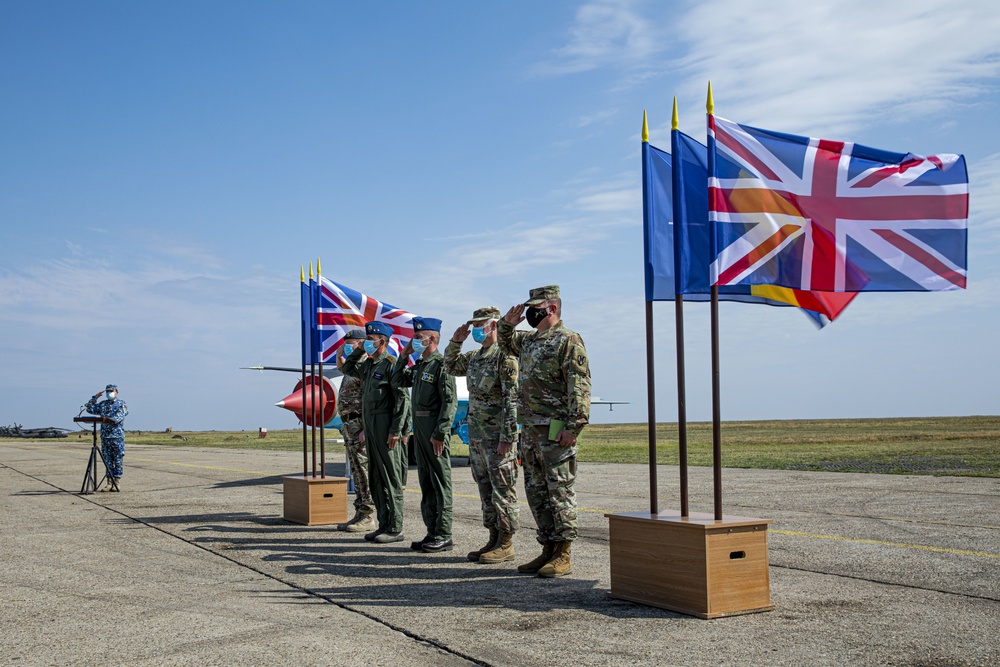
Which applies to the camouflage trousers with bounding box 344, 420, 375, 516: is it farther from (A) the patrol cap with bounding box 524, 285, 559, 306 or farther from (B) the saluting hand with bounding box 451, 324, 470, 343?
(A) the patrol cap with bounding box 524, 285, 559, 306

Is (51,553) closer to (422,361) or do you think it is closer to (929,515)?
(422,361)

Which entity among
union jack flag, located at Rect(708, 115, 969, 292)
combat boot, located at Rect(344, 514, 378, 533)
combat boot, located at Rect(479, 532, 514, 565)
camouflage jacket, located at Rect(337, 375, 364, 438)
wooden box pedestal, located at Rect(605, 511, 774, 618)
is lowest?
combat boot, located at Rect(344, 514, 378, 533)

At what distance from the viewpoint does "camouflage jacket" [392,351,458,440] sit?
8711mm

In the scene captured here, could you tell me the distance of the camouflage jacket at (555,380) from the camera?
21.8 ft

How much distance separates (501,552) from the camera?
7.76 meters

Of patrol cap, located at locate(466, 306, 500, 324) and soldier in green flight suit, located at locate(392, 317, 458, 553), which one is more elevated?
patrol cap, located at locate(466, 306, 500, 324)

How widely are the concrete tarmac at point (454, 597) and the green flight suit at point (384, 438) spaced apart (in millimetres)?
449

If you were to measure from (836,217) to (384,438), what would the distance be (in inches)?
208

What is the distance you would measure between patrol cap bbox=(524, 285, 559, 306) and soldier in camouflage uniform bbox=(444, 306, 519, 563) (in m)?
0.84

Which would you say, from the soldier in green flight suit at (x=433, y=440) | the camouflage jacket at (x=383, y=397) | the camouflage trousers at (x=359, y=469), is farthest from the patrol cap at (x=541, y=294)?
the camouflage trousers at (x=359, y=469)

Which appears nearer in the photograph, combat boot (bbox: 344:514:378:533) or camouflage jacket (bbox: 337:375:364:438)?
combat boot (bbox: 344:514:378:533)

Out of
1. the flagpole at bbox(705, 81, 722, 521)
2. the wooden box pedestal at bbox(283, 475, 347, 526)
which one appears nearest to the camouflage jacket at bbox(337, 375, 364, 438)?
the wooden box pedestal at bbox(283, 475, 347, 526)

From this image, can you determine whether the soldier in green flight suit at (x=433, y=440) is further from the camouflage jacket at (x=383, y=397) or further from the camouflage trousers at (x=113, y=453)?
the camouflage trousers at (x=113, y=453)

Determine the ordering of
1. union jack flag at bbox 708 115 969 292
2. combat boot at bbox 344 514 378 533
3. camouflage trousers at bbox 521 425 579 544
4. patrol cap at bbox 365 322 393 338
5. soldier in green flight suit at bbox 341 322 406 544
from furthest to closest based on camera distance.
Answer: combat boot at bbox 344 514 378 533 < patrol cap at bbox 365 322 393 338 < soldier in green flight suit at bbox 341 322 406 544 < camouflage trousers at bbox 521 425 579 544 < union jack flag at bbox 708 115 969 292
